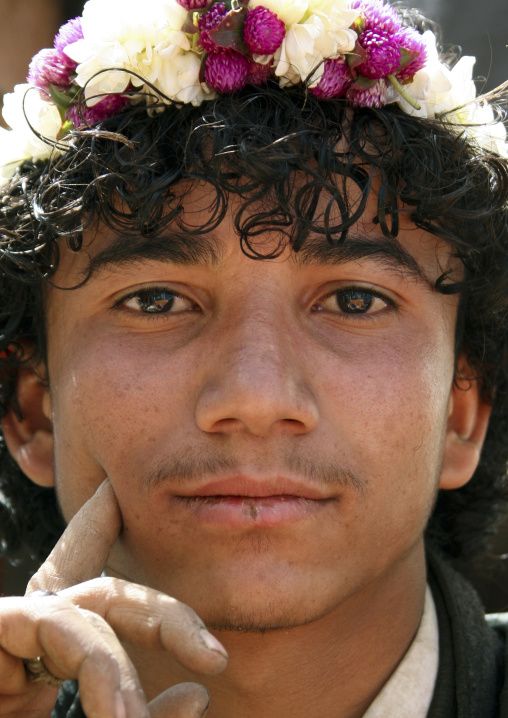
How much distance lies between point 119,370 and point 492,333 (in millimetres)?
1085

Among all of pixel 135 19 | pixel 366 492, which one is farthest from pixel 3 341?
pixel 366 492

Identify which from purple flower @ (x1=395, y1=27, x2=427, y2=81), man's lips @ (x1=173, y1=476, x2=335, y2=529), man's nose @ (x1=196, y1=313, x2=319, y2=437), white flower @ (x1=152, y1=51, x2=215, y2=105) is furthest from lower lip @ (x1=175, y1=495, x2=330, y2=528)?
purple flower @ (x1=395, y1=27, x2=427, y2=81)

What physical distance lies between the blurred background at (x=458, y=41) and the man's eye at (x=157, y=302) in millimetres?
1593

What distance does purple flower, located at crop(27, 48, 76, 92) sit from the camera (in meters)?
1.83

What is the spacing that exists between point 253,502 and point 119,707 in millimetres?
593

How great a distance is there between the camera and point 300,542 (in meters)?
1.63

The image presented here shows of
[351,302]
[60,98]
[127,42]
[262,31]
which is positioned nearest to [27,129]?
[60,98]

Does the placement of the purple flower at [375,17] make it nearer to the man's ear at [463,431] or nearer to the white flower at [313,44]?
the white flower at [313,44]

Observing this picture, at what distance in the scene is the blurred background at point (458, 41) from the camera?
10.1ft

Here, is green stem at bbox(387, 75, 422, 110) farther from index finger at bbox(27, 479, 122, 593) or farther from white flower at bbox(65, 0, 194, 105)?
index finger at bbox(27, 479, 122, 593)

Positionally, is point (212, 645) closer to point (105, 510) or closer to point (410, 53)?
point (105, 510)

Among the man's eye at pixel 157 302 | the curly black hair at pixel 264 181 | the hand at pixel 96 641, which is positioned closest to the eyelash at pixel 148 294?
the man's eye at pixel 157 302

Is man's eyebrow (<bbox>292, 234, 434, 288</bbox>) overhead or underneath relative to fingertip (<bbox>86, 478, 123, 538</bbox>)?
overhead

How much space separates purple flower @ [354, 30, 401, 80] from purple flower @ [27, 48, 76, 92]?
659mm
